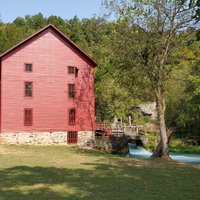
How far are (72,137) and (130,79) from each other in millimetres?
11627

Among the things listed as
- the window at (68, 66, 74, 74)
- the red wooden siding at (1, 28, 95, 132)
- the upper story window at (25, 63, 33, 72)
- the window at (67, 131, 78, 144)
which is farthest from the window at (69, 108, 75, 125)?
the upper story window at (25, 63, 33, 72)

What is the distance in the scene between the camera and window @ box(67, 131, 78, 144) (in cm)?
3669

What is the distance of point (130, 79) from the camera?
28469 mm

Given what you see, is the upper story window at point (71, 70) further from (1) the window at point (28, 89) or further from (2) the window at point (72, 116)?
(1) the window at point (28, 89)

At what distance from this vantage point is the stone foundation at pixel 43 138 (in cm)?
3359

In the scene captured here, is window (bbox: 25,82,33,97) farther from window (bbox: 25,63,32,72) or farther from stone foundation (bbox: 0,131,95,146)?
stone foundation (bbox: 0,131,95,146)

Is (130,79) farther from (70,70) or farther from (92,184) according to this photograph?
(92,184)

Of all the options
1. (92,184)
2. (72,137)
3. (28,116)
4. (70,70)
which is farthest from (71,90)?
(92,184)

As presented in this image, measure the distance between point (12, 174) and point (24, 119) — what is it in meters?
19.6

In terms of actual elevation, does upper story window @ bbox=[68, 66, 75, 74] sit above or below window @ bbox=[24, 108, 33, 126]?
above

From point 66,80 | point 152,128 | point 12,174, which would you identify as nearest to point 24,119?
point 66,80

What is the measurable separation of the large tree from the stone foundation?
38.6 feet

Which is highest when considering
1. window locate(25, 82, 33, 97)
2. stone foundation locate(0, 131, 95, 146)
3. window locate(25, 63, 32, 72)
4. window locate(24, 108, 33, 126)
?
window locate(25, 63, 32, 72)

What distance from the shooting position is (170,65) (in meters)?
27.5
